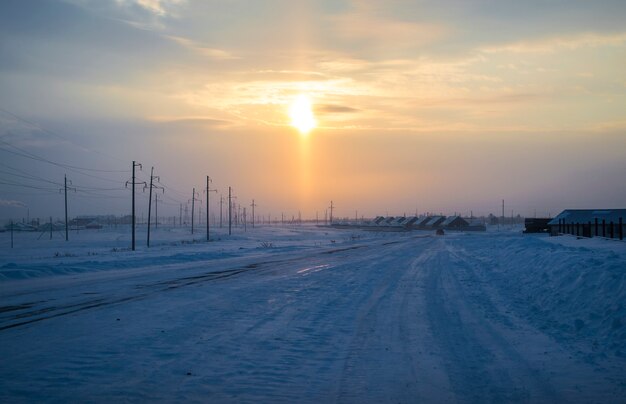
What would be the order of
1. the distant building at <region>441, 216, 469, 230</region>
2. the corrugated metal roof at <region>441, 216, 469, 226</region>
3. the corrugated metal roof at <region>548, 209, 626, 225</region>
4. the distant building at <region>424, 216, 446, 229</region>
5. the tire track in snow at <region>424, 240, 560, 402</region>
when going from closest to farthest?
1. the tire track in snow at <region>424, 240, 560, 402</region>
2. the corrugated metal roof at <region>548, 209, 626, 225</region>
3. the distant building at <region>441, 216, 469, 230</region>
4. the corrugated metal roof at <region>441, 216, 469, 226</region>
5. the distant building at <region>424, 216, 446, 229</region>

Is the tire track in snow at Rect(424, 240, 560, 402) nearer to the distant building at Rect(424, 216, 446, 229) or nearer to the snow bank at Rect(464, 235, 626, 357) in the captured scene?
the snow bank at Rect(464, 235, 626, 357)

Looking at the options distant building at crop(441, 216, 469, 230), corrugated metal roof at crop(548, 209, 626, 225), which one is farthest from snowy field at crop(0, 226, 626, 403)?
distant building at crop(441, 216, 469, 230)

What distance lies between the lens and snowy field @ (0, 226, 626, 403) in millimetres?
7492

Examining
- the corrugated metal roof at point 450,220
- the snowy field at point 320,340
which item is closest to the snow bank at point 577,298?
the snowy field at point 320,340

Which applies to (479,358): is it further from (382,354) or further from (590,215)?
(590,215)

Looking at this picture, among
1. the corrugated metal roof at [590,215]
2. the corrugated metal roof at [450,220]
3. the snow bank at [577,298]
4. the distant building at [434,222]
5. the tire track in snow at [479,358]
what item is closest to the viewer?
the tire track in snow at [479,358]

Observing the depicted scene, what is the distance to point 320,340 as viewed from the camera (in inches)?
425

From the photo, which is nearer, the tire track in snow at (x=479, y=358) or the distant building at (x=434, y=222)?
the tire track in snow at (x=479, y=358)

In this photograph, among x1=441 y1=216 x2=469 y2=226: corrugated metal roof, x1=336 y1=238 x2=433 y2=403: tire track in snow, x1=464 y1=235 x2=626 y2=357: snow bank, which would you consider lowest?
x1=336 y1=238 x2=433 y2=403: tire track in snow

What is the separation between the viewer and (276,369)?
28.1 ft

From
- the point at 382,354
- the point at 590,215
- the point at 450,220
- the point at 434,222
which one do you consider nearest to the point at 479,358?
the point at 382,354

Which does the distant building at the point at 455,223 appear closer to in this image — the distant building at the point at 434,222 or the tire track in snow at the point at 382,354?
the distant building at the point at 434,222

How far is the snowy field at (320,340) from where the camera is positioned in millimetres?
7492

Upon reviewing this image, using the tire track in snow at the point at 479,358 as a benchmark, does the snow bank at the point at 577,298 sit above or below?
above
